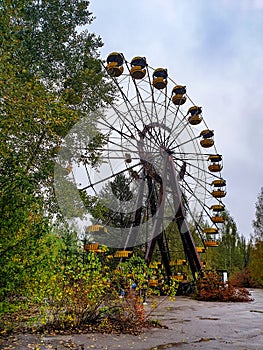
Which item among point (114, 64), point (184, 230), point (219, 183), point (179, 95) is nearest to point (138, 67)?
point (114, 64)

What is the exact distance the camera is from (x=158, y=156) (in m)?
14.0

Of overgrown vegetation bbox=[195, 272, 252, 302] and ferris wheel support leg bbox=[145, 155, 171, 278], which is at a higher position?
ferris wheel support leg bbox=[145, 155, 171, 278]

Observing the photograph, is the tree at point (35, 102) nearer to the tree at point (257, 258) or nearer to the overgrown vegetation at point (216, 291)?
the overgrown vegetation at point (216, 291)

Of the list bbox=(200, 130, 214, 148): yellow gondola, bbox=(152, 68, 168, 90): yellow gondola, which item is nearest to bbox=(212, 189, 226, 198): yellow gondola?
bbox=(200, 130, 214, 148): yellow gondola

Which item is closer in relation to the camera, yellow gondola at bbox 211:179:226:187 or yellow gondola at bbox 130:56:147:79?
yellow gondola at bbox 130:56:147:79

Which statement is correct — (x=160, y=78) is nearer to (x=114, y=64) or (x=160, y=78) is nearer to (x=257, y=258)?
(x=114, y=64)

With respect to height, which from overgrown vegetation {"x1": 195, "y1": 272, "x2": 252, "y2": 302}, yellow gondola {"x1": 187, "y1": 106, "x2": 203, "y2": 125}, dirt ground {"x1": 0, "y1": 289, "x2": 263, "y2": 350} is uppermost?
yellow gondola {"x1": 187, "y1": 106, "x2": 203, "y2": 125}

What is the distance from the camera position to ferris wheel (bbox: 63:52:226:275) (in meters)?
13.1

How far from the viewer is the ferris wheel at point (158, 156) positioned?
13094mm

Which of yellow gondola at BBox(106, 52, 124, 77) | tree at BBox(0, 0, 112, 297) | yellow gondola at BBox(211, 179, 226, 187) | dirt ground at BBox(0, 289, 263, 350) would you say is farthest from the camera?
yellow gondola at BBox(211, 179, 226, 187)

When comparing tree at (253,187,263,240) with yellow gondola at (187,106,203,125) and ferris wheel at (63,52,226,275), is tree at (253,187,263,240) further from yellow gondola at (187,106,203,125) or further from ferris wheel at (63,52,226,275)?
yellow gondola at (187,106,203,125)

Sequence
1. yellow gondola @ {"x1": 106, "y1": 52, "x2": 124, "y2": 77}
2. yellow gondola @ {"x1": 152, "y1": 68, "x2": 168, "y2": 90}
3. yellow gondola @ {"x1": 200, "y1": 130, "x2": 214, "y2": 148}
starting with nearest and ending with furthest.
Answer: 1. yellow gondola @ {"x1": 106, "y1": 52, "x2": 124, "y2": 77}
2. yellow gondola @ {"x1": 152, "y1": 68, "x2": 168, "y2": 90}
3. yellow gondola @ {"x1": 200, "y1": 130, "x2": 214, "y2": 148}

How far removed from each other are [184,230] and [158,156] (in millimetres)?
2888

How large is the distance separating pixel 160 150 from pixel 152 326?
28.4 feet
